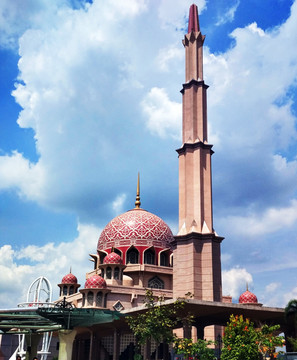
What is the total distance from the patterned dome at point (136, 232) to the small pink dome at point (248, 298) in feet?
30.5

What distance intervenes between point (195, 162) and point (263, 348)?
1891 centimetres

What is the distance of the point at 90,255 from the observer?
175 feet

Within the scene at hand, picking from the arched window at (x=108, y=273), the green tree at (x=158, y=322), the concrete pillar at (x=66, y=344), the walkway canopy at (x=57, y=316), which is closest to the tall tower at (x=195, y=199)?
the green tree at (x=158, y=322)

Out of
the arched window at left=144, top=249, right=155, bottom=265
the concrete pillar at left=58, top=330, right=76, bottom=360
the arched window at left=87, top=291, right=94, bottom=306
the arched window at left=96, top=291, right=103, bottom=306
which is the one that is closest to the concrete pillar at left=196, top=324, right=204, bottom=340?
the arched window at left=96, top=291, right=103, bottom=306

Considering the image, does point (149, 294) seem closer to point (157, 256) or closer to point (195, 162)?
point (195, 162)

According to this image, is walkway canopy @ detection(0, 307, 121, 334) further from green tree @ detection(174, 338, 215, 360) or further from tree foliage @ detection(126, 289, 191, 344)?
green tree @ detection(174, 338, 215, 360)

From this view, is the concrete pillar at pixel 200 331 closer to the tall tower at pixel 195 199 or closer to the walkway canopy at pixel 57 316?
the tall tower at pixel 195 199

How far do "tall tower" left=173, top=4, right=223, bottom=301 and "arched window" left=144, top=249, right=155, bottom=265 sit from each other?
454 inches

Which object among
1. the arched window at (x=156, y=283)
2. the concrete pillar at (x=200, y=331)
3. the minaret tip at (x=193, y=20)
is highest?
the minaret tip at (x=193, y=20)

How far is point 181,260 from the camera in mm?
37188

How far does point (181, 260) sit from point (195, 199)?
4981 mm

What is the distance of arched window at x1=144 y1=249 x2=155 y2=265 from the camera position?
49.2 metres

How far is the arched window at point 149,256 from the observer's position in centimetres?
Result: 4925

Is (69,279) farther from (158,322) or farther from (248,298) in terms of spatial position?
(158,322)
